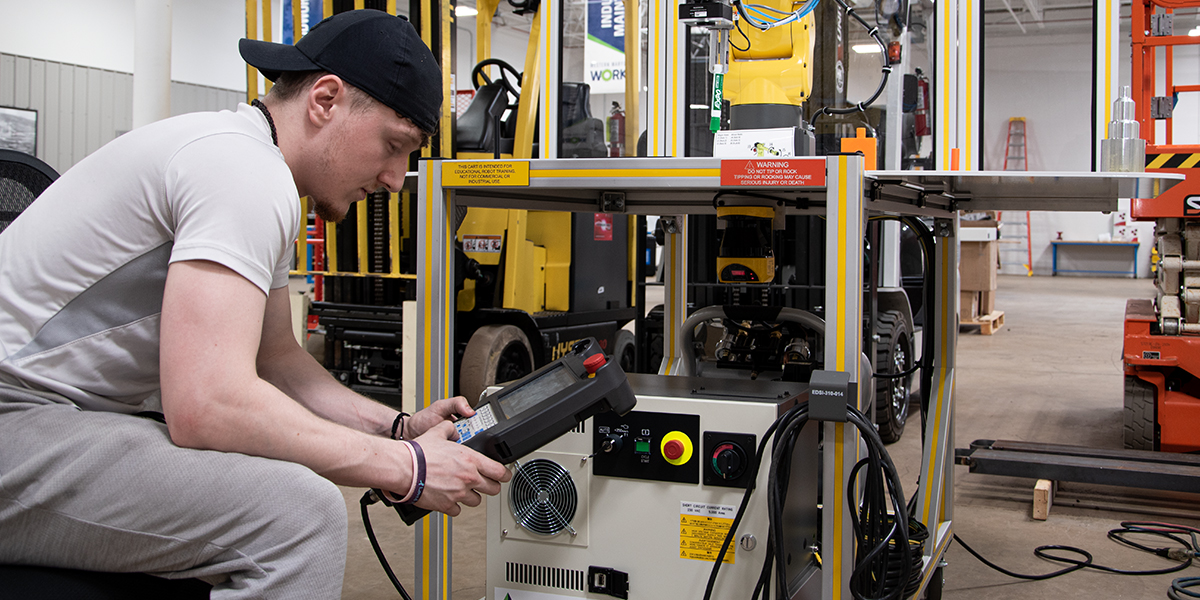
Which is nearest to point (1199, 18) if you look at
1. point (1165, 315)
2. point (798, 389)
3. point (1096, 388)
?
point (1096, 388)

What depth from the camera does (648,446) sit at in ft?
6.16

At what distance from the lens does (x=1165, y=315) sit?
162 inches

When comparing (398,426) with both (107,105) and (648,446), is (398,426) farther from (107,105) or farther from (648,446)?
(107,105)

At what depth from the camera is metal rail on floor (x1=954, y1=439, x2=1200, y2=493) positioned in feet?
11.3

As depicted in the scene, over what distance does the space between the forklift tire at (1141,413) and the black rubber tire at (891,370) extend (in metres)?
1.08

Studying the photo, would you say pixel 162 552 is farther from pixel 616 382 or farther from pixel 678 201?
pixel 678 201

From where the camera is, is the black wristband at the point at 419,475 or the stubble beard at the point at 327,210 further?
the stubble beard at the point at 327,210

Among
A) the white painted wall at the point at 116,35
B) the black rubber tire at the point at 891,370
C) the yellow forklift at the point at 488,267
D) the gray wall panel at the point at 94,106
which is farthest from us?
the gray wall panel at the point at 94,106

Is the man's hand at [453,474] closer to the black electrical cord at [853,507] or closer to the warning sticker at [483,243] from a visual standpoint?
the black electrical cord at [853,507]

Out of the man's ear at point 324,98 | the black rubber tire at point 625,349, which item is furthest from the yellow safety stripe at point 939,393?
the black rubber tire at point 625,349

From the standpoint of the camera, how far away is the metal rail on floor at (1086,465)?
11.3ft

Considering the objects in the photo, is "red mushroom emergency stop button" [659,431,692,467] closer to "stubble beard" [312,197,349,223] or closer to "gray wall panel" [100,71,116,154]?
"stubble beard" [312,197,349,223]

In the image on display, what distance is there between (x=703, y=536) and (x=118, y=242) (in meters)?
1.21

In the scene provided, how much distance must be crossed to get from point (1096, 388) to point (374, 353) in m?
5.03
